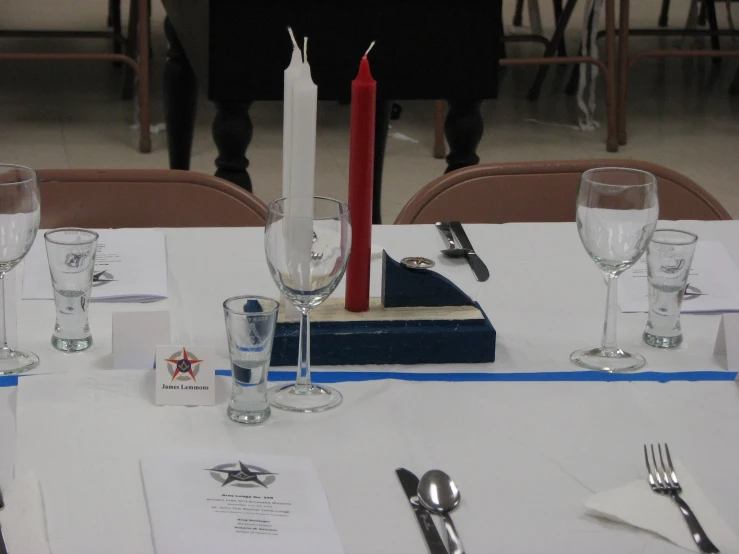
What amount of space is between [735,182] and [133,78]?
2.45 meters

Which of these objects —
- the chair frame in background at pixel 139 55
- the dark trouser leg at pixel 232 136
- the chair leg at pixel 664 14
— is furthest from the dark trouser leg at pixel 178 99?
the chair leg at pixel 664 14

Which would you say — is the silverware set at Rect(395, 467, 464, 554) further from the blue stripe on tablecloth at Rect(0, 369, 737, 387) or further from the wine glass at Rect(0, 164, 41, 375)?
the wine glass at Rect(0, 164, 41, 375)

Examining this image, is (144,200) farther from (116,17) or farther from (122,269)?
(116,17)

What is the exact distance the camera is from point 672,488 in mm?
802

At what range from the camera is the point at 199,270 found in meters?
Answer: 1.26

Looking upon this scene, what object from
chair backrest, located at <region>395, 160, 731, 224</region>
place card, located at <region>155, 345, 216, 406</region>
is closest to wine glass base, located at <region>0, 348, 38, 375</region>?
place card, located at <region>155, 345, 216, 406</region>

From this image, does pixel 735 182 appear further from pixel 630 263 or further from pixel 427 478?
pixel 427 478

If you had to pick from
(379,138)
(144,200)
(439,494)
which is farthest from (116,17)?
(439,494)

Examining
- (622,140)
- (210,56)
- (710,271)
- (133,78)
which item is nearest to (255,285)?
(710,271)

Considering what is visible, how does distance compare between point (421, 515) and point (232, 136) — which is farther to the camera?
point (232, 136)

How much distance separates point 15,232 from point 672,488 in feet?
1.98

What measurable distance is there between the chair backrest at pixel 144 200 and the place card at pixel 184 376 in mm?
681

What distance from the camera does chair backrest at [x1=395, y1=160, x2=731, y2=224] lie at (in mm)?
1681

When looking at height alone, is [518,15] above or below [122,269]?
above
